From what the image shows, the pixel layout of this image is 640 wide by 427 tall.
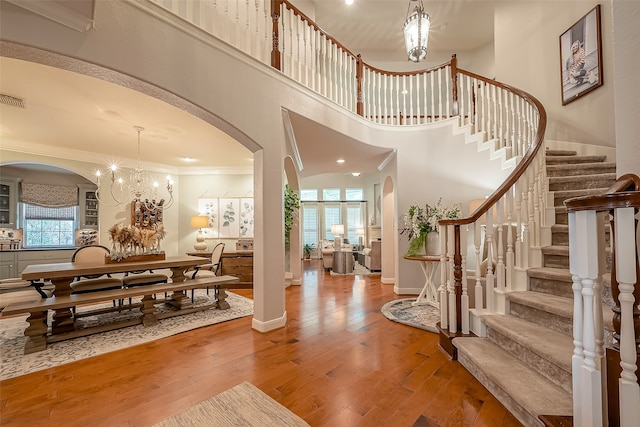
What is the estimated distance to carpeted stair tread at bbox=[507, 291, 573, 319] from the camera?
5.61ft

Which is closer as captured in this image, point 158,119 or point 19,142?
point 158,119

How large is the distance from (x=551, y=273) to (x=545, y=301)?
285 mm

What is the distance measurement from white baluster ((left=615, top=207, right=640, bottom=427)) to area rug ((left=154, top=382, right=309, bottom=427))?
117 centimetres

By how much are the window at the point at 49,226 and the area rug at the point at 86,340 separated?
148 inches

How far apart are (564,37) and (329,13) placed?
13.9 feet

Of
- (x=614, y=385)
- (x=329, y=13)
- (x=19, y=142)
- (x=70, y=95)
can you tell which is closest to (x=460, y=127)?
(x=329, y=13)

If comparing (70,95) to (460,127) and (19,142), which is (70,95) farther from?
(460,127)

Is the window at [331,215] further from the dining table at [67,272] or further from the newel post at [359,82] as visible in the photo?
the dining table at [67,272]

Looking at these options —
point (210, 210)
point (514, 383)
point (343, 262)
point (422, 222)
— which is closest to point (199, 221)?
point (210, 210)

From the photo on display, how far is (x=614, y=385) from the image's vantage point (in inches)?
41.7

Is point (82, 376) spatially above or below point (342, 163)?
below

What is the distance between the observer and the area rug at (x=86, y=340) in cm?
236

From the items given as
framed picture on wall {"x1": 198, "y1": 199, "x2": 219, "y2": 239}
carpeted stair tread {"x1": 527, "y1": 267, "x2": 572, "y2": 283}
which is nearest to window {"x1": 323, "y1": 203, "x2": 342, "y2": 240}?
framed picture on wall {"x1": 198, "y1": 199, "x2": 219, "y2": 239}

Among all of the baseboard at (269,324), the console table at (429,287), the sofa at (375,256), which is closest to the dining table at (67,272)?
the baseboard at (269,324)
